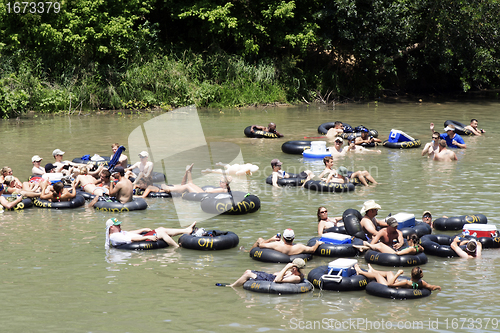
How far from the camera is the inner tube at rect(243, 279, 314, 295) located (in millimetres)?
9484

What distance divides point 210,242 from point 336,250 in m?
2.50

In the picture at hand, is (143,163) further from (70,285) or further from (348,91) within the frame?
(348,91)

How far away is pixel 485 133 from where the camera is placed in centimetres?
2597

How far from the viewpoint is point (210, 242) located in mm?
11742

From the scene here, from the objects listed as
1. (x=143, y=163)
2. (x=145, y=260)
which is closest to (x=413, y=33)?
(x=143, y=163)

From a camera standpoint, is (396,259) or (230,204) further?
(230,204)

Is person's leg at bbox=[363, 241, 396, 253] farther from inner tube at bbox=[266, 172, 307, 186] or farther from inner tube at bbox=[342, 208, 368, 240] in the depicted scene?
inner tube at bbox=[266, 172, 307, 186]

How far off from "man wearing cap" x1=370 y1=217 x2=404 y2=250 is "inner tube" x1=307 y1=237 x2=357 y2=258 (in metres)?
0.50

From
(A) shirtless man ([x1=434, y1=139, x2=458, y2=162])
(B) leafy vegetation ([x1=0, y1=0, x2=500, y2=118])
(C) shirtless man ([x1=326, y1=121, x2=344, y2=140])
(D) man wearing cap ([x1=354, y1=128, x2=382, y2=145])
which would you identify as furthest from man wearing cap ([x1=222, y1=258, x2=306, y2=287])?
(B) leafy vegetation ([x1=0, y1=0, x2=500, y2=118])

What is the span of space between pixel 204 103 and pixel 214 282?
85.4 feet

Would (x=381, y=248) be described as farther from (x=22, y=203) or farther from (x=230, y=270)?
(x=22, y=203)

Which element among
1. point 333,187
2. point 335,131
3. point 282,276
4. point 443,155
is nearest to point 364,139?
point 335,131

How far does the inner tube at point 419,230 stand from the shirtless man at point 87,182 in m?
7.88

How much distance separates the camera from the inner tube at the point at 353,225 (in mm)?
12107
